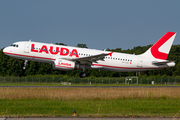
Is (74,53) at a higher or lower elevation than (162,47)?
lower

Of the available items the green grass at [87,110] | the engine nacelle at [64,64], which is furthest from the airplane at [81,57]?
the green grass at [87,110]

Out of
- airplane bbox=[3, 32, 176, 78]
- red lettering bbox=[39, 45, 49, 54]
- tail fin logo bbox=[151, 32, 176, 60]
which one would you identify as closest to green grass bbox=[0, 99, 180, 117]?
airplane bbox=[3, 32, 176, 78]

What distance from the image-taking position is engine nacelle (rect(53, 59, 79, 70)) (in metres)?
38.8

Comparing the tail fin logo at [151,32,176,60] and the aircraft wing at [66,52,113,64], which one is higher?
the tail fin logo at [151,32,176,60]

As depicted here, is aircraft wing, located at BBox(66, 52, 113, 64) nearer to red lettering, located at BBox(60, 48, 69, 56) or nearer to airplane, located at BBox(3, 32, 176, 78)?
airplane, located at BBox(3, 32, 176, 78)

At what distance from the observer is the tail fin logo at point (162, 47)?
4675 cm

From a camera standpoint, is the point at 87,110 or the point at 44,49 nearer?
the point at 87,110

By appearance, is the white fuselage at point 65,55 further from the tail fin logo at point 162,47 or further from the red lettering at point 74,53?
the tail fin logo at point 162,47

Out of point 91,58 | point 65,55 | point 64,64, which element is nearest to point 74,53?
point 65,55

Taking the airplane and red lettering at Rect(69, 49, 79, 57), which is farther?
red lettering at Rect(69, 49, 79, 57)

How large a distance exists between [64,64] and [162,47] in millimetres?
18961

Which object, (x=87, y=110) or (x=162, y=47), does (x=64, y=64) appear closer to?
(x=162, y=47)

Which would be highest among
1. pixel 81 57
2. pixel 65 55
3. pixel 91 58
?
pixel 65 55

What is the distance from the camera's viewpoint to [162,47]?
155 ft
